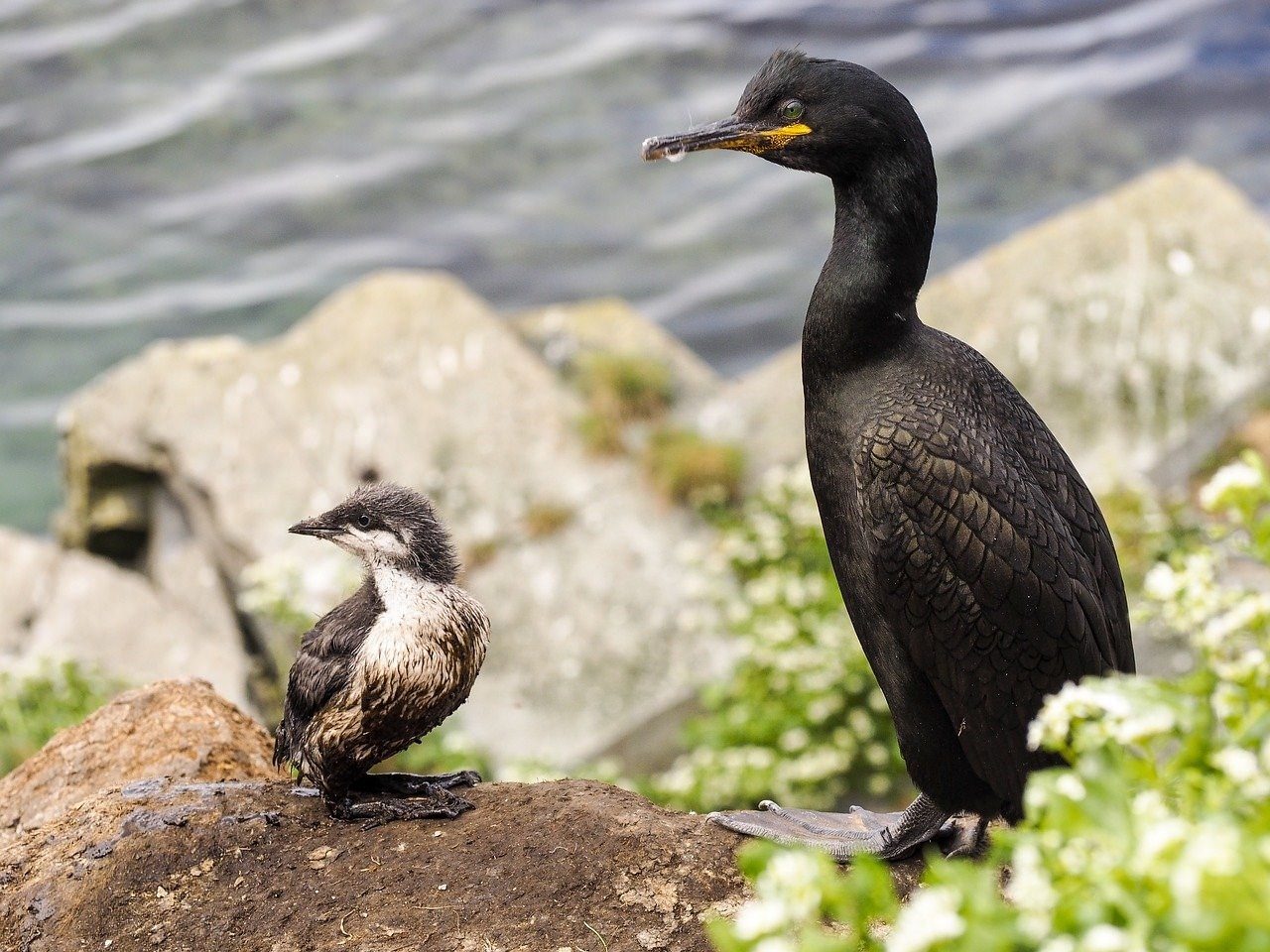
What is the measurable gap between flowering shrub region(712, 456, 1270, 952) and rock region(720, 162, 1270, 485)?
671cm

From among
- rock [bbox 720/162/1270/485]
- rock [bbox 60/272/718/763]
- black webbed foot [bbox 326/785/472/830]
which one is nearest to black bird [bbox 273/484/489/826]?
black webbed foot [bbox 326/785/472/830]

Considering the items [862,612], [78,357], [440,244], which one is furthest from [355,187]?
[862,612]

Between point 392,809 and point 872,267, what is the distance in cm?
197

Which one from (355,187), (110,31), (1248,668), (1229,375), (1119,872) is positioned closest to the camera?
(1119,872)

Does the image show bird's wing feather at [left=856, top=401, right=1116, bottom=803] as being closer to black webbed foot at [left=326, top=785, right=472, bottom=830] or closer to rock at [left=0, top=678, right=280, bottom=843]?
black webbed foot at [left=326, top=785, right=472, bottom=830]

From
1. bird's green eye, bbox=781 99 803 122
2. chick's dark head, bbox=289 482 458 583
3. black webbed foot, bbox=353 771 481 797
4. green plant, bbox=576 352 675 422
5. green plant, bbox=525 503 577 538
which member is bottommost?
green plant, bbox=525 503 577 538

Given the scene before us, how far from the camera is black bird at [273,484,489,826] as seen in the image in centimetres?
395

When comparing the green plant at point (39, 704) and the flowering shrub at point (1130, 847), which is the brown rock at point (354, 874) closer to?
the flowering shrub at point (1130, 847)

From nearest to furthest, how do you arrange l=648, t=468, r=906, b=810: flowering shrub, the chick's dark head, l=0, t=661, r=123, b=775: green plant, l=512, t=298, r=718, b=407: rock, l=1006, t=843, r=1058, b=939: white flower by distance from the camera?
l=1006, t=843, r=1058, b=939: white flower → the chick's dark head → l=648, t=468, r=906, b=810: flowering shrub → l=0, t=661, r=123, b=775: green plant → l=512, t=298, r=718, b=407: rock

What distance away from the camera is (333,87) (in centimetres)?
1730

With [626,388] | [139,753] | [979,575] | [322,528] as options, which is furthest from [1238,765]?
[626,388]

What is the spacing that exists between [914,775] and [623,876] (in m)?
0.86

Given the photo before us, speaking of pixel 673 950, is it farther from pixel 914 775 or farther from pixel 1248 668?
pixel 1248 668

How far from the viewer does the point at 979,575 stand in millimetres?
3717
